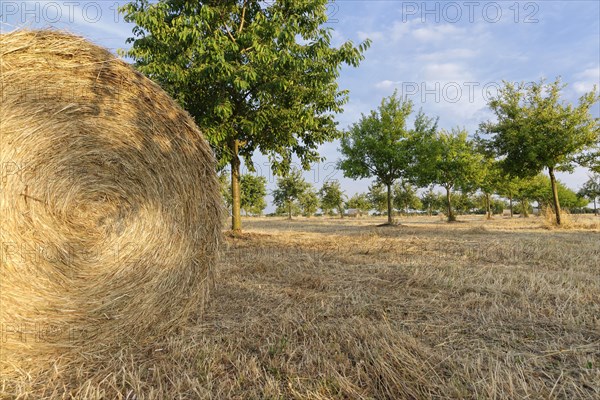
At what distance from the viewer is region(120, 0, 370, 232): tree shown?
26.3 feet

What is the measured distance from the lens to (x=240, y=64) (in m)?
8.80

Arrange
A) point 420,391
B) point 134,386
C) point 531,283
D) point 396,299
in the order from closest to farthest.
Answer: point 420,391
point 134,386
point 396,299
point 531,283

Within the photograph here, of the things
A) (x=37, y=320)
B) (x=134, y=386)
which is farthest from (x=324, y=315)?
(x=37, y=320)

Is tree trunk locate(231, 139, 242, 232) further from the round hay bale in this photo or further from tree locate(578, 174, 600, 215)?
tree locate(578, 174, 600, 215)

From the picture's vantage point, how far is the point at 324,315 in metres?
3.18

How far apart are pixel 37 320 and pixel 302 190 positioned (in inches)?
1713

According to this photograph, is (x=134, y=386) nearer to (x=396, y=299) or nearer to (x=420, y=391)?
(x=420, y=391)

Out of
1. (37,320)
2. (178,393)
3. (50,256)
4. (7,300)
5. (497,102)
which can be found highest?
(497,102)

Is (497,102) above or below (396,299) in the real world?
above

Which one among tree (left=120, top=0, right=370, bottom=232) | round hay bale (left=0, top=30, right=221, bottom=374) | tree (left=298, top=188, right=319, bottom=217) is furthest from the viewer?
tree (left=298, top=188, right=319, bottom=217)

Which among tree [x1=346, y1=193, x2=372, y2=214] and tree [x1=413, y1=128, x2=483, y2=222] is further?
tree [x1=346, y1=193, x2=372, y2=214]

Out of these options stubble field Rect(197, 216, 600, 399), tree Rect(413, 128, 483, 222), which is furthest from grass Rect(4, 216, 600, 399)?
tree Rect(413, 128, 483, 222)

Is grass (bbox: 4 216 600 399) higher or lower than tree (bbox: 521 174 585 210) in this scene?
lower

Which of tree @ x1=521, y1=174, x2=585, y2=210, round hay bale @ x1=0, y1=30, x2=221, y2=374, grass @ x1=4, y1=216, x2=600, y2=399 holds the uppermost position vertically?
tree @ x1=521, y1=174, x2=585, y2=210
